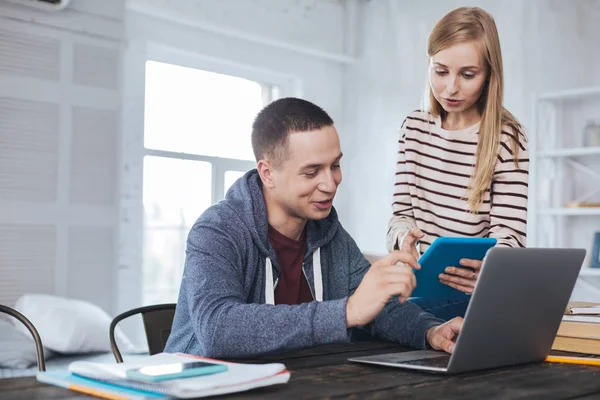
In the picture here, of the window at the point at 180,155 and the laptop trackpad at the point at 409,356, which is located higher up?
the window at the point at 180,155

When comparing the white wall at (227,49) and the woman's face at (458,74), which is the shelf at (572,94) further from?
the woman's face at (458,74)

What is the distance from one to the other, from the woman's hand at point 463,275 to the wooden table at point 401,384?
0.26 m

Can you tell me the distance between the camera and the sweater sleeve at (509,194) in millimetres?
1854

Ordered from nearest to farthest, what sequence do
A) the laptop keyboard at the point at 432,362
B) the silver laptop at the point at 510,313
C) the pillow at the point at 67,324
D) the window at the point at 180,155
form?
1. the silver laptop at the point at 510,313
2. the laptop keyboard at the point at 432,362
3. the pillow at the point at 67,324
4. the window at the point at 180,155

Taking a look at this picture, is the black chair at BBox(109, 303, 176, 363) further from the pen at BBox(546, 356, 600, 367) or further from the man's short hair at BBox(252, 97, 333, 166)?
the pen at BBox(546, 356, 600, 367)

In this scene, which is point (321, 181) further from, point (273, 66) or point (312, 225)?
point (273, 66)

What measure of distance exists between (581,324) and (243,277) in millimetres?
688

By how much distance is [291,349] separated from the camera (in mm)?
1360

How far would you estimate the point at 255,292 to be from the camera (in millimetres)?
1625

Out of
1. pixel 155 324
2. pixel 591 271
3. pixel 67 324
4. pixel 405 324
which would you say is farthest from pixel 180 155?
pixel 405 324

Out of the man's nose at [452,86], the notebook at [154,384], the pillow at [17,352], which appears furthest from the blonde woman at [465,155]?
the pillow at [17,352]

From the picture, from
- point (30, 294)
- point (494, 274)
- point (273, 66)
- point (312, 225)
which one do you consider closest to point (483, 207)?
point (312, 225)

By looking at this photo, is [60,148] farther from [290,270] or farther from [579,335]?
[579,335]

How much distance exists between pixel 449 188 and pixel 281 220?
1.65 ft
